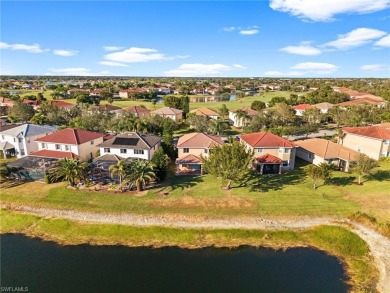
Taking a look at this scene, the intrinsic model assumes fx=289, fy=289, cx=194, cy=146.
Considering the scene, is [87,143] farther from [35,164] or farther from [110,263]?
[110,263]

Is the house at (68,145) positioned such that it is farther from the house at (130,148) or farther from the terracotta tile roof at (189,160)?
the terracotta tile roof at (189,160)

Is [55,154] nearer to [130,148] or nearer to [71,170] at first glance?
[71,170]

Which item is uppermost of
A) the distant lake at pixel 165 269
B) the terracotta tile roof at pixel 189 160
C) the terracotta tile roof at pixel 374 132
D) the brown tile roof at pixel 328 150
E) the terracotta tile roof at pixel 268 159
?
the terracotta tile roof at pixel 374 132

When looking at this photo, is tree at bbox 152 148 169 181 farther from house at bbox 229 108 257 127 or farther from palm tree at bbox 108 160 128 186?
house at bbox 229 108 257 127

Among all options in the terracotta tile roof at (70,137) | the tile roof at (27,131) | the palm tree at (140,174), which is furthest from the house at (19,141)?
the palm tree at (140,174)

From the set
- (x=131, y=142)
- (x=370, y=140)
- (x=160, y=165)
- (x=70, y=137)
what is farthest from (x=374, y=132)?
(x=70, y=137)

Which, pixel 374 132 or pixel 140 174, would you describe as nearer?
pixel 140 174
